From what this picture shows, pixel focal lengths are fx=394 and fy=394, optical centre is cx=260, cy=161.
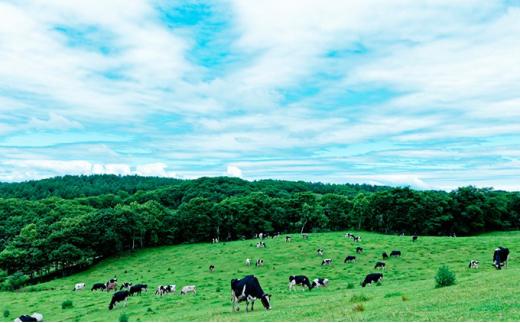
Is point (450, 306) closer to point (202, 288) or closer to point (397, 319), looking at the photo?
point (397, 319)

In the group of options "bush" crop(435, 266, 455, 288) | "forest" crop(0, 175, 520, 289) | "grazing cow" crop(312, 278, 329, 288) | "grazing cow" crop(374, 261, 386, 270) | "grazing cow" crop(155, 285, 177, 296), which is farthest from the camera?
"forest" crop(0, 175, 520, 289)

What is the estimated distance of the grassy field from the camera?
49.9ft

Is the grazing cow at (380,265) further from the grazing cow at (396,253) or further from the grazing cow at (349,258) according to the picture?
the grazing cow at (396,253)

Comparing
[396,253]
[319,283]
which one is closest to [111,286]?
[319,283]

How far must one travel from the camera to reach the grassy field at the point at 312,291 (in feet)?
49.9

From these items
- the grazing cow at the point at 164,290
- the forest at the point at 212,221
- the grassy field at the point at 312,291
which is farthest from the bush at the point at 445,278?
the forest at the point at 212,221

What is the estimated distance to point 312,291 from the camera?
3038cm

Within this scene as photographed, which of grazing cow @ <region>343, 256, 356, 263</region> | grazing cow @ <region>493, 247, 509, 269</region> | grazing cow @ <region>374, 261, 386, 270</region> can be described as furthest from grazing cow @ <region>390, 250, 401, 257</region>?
grazing cow @ <region>493, 247, 509, 269</region>

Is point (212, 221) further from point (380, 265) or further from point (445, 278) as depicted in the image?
point (445, 278)

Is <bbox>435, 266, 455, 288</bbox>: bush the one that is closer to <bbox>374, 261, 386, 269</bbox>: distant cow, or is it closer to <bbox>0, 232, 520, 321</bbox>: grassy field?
<bbox>0, 232, 520, 321</bbox>: grassy field

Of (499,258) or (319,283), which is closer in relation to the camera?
(319,283)

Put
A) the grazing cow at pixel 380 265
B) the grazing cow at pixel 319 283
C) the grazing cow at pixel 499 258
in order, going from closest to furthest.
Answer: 1. the grazing cow at pixel 319 283
2. the grazing cow at pixel 499 258
3. the grazing cow at pixel 380 265

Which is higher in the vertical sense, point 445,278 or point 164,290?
point 445,278

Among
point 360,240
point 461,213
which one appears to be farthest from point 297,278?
point 461,213
